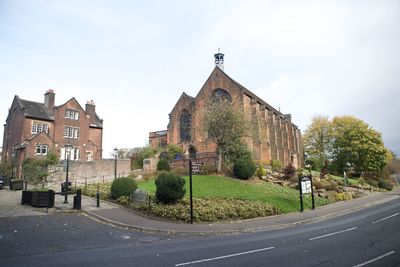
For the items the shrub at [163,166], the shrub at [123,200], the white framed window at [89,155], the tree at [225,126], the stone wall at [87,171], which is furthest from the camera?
the white framed window at [89,155]

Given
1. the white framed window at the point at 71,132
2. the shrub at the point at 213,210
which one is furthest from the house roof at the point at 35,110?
the shrub at the point at 213,210

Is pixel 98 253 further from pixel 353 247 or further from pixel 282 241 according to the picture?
pixel 353 247

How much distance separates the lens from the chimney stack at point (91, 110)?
46562 millimetres

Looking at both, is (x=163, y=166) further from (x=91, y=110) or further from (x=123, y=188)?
(x=91, y=110)

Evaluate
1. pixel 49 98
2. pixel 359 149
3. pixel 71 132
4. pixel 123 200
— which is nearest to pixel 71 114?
pixel 71 132

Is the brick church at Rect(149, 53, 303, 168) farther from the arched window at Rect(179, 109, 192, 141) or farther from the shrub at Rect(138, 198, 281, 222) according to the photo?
the shrub at Rect(138, 198, 281, 222)

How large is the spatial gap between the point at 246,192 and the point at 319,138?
46.4m

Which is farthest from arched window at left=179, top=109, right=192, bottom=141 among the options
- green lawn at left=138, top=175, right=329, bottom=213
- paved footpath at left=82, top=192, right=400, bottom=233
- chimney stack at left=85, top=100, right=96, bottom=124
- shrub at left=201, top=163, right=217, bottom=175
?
paved footpath at left=82, top=192, right=400, bottom=233

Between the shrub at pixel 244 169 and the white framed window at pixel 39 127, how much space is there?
29.7 meters

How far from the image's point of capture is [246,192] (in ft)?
73.8

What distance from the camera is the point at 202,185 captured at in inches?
952

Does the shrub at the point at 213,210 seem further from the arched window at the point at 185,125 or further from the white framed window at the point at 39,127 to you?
the white framed window at the point at 39,127

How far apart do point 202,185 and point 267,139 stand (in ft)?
72.1

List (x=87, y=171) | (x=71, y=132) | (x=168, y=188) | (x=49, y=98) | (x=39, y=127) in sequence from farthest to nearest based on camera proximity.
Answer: (x=49, y=98) < (x=71, y=132) < (x=39, y=127) < (x=87, y=171) < (x=168, y=188)
